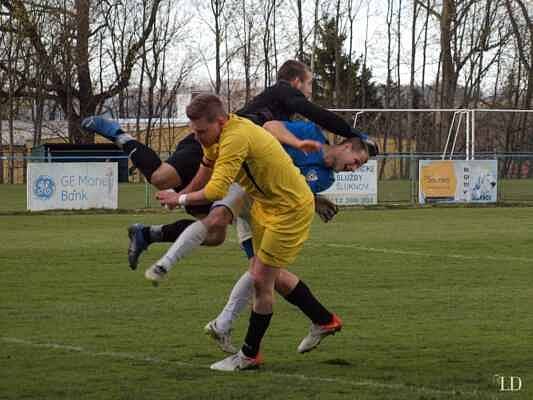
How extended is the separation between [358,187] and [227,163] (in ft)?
80.2

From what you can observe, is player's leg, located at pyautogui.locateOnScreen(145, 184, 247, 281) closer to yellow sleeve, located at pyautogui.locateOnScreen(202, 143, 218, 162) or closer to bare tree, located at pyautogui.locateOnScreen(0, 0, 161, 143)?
yellow sleeve, located at pyautogui.locateOnScreen(202, 143, 218, 162)

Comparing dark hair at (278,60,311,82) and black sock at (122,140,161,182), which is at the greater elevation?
dark hair at (278,60,311,82)

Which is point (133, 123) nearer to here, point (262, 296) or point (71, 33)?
point (71, 33)

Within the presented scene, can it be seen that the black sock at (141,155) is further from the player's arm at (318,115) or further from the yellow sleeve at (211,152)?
the player's arm at (318,115)

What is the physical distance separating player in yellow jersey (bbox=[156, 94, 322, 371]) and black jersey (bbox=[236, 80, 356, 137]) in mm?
637

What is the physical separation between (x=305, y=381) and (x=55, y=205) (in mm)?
22460

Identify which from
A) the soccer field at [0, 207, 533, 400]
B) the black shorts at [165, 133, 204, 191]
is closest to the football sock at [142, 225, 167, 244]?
the black shorts at [165, 133, 204, 191]

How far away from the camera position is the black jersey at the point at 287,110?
866cm

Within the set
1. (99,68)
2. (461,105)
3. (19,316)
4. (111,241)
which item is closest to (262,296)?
(19,316)

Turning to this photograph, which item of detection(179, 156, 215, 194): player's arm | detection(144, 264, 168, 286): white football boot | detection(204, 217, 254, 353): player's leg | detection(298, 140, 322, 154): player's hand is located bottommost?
detection(204, 217, 254, 353): player's leg

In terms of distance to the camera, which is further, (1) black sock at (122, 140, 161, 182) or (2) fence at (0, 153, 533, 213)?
(2) fence at (0, 153, 533, 213)

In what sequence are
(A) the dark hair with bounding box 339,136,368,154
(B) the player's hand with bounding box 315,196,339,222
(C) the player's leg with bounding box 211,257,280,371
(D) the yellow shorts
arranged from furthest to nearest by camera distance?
(B) the player's hand with bounding box 315,196,339,222, (A) the dark hair with bounding box 339,136,368,154, (C) the player's leg with bounding box 211,257,280,371, (D) the yellow shorts

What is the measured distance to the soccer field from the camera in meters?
7.56

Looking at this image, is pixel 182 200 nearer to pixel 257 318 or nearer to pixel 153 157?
pixel 153 157
